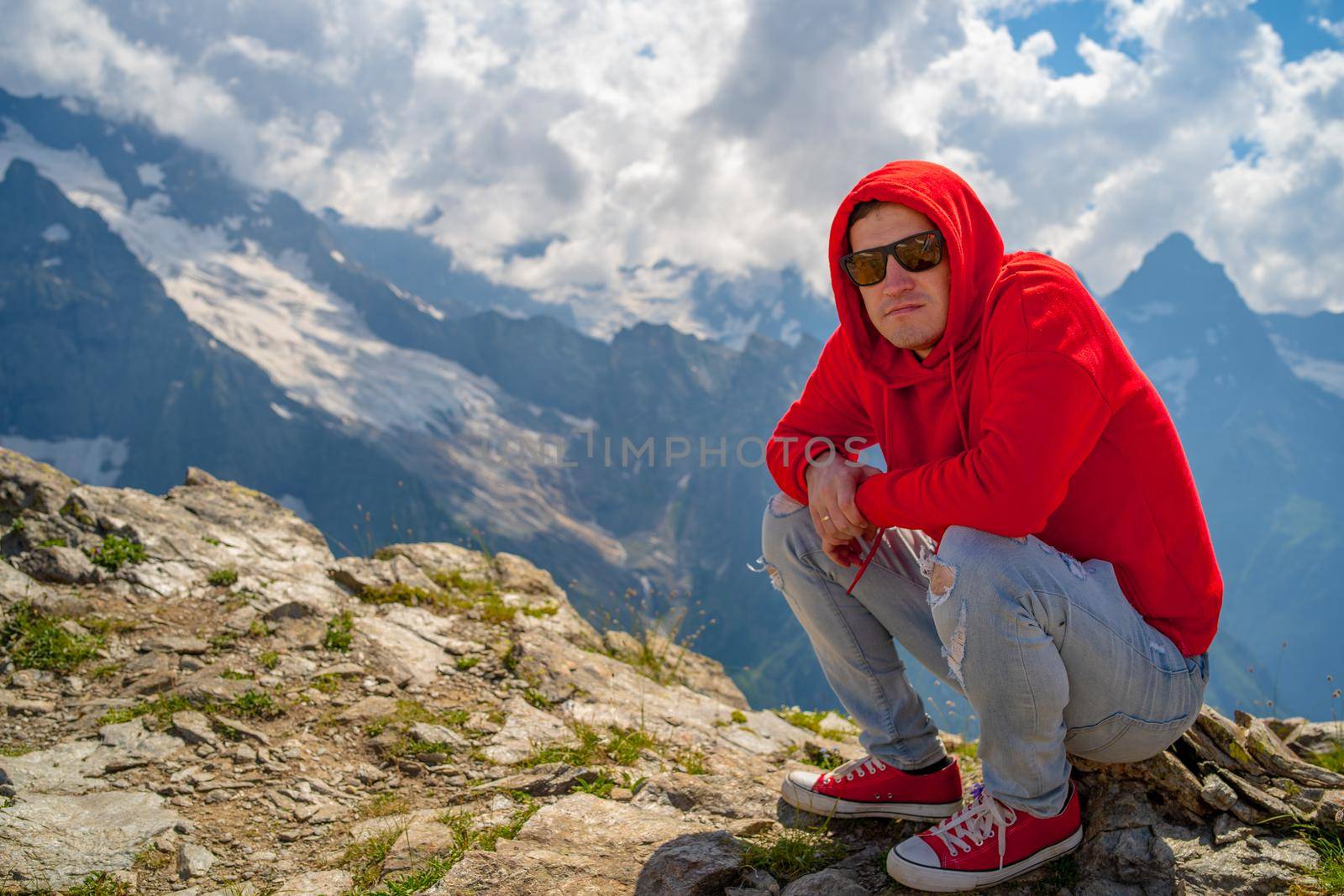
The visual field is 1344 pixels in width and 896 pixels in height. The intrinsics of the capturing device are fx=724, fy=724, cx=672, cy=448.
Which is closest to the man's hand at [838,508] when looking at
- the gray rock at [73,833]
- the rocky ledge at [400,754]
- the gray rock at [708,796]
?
the rocky ledge at [400,754]

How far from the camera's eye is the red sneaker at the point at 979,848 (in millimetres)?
3402

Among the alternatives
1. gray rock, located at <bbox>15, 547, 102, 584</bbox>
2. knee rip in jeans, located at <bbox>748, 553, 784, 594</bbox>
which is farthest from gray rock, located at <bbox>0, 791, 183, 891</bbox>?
knee rip in jeans, located at <bbox>748, 553, 784, 594</bbox>

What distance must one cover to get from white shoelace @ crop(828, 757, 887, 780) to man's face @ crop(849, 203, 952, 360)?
95.9 inches

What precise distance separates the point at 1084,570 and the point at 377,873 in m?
4.05

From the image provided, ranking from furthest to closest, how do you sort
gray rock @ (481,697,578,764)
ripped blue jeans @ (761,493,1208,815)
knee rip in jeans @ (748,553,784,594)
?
gray rock @ (481,697,578,764), knee rip in jeans @ (748,553,784,594), ripped blue jeans @ (761,493,1208,815)

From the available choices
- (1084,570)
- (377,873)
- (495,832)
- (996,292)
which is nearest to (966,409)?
(996,292)

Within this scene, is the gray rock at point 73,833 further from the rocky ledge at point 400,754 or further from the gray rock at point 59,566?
the gray rock at point 59,566

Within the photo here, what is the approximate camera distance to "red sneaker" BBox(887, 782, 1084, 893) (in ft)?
11.2

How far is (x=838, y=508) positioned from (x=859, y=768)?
1.68m

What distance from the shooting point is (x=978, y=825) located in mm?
3490

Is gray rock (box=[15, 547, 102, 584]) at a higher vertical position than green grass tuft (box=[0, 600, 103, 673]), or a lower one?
higher

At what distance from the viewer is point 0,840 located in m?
4.18

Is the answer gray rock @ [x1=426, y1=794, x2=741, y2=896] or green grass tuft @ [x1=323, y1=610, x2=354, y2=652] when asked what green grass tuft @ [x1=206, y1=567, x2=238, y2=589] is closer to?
green grass tuft @ [x1=323, y1=610, x2=354, y2=652]

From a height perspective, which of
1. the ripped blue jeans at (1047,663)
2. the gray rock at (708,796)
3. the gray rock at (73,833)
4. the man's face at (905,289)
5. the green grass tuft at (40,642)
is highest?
the man's face at (905,289)
